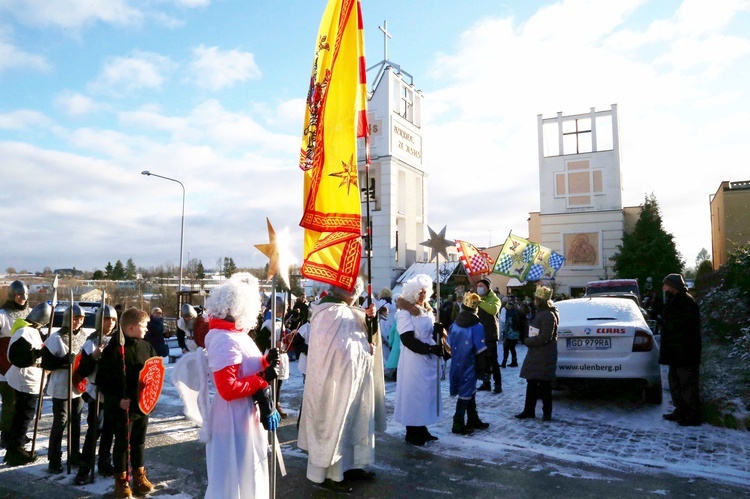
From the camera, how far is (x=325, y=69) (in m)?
5.14

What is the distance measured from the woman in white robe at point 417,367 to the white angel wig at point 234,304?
2.69 m

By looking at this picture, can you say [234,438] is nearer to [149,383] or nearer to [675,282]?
[149,383]

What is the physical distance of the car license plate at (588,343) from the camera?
7582 mm

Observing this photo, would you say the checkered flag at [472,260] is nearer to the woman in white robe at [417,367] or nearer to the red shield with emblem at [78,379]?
the woman in white robe at [417,367]

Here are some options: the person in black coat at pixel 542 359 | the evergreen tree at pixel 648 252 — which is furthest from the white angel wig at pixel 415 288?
the evergreen tree at pixel 648 252

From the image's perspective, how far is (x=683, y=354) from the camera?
6.81 meters

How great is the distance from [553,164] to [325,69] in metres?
30.2

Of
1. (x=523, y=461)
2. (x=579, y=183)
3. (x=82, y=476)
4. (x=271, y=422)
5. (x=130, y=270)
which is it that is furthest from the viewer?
(x=130, y=270)

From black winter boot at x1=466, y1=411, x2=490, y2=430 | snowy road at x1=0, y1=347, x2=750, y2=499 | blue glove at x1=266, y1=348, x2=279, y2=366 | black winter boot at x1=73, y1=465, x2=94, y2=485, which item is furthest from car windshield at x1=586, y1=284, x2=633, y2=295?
blue glove at x1=266, y1=348, x2=279, y2=366

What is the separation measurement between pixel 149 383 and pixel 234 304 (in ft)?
5.77

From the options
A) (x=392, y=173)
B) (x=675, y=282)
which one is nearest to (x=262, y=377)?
(x=675, y=282)

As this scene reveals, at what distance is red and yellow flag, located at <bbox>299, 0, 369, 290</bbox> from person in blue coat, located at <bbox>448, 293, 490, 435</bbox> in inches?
102

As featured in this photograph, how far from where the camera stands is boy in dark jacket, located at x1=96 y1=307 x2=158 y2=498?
15.2ft

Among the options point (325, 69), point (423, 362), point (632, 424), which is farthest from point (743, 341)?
point (325, 69)
